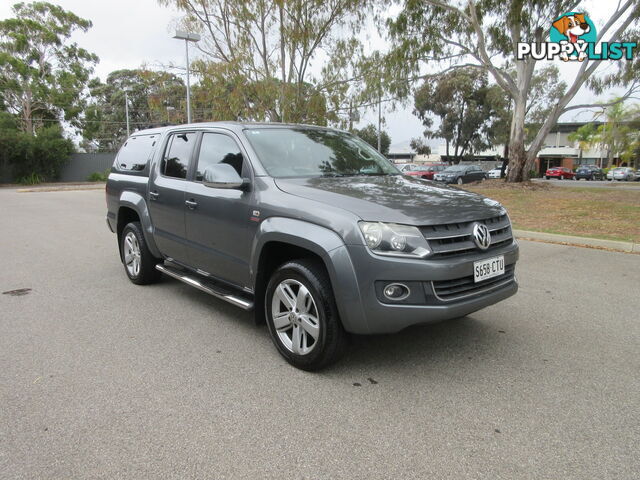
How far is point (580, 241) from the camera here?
8469 millimetres

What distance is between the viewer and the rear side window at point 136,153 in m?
5.50

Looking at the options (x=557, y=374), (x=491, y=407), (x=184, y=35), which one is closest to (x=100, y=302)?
(x=491, y=407)

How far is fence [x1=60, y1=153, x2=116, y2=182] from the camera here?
33.9 metres

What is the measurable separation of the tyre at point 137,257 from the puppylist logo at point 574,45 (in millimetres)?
17480

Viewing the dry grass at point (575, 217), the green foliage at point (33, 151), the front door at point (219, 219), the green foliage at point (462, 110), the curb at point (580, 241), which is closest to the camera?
the front door at point (219, 219)

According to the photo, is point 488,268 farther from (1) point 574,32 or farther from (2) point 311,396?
(1) point 574,32

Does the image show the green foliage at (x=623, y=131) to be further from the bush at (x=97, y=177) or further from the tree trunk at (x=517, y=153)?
the bush at (x=97, y=177)

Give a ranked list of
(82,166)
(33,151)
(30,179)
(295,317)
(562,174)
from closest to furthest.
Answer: (295,317)
(33,151)
(30,179)
(82,166)
(562,174)

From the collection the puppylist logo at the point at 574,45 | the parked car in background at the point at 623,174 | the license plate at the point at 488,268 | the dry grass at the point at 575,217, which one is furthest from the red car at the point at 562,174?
the license plate at the point at 488,268

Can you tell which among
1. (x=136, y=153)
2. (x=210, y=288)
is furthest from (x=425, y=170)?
(x=210, y=288)

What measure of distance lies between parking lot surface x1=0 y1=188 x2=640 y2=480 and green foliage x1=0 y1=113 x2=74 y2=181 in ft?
99.3

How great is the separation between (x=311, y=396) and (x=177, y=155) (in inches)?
116

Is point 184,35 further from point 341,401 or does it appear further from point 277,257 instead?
point 341,401

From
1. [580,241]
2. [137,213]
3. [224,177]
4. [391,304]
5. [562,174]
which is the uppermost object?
[562,174]
